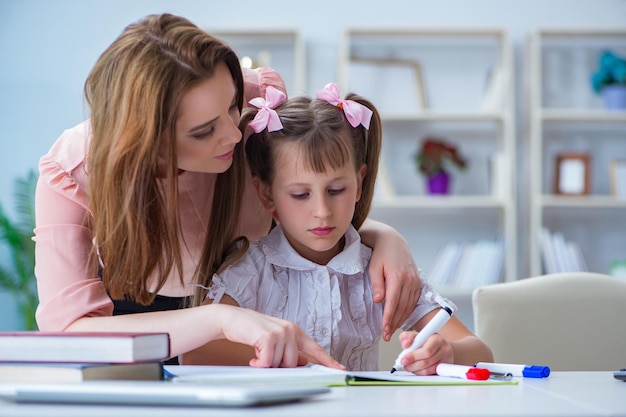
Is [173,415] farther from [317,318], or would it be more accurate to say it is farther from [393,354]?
[393,354]

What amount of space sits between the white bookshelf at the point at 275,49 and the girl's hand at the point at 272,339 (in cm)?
301

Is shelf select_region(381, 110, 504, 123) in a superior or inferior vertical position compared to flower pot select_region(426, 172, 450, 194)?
superior

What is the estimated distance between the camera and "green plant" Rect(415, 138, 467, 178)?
4.11 metres

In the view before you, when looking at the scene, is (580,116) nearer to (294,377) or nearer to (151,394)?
(294,377)

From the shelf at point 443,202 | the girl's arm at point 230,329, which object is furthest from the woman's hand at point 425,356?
the shelf at point 443,202

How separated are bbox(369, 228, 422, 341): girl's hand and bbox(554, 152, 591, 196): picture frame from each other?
275 cm

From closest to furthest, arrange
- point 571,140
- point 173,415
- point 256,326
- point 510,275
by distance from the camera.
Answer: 1. point 173,415
2. point 256,326
3. point 510,275
4. point 571,140

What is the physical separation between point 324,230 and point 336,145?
178 mm

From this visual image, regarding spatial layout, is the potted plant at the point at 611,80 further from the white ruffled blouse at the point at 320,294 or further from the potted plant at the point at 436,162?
the white ruffled blouse at the point at 320,294

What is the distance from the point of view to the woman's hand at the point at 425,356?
3.95 ft

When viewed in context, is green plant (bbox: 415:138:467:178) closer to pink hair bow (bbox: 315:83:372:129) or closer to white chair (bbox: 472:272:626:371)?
white chair (bbox: 472:272:626:371)

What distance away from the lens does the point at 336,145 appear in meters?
1.65

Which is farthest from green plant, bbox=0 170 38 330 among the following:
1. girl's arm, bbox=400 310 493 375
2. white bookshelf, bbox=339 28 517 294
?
girl's arm, bbox=400 310 493 375

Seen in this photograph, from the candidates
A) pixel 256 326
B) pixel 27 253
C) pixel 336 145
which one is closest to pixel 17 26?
pixel 27 253
